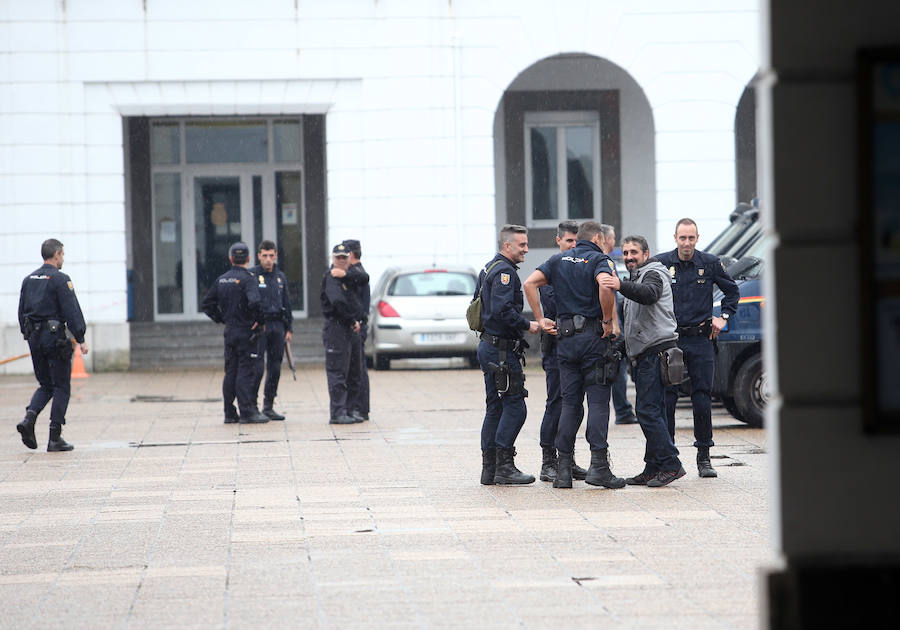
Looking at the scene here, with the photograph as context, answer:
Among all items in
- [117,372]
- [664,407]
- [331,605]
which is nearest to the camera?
[331,605]

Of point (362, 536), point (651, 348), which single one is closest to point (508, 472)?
point (651, 348)

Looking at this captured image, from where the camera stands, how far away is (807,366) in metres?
3.72

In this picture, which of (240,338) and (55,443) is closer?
(55,443)

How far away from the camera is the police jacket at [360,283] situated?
45.8 feet

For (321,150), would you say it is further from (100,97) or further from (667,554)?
(667,554)

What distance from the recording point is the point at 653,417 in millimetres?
9500

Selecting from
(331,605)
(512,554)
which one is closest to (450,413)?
(512,554)

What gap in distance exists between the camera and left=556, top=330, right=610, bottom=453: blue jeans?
927cm

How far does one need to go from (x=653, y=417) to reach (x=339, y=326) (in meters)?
5.21

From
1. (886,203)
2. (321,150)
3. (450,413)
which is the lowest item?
(450,413)

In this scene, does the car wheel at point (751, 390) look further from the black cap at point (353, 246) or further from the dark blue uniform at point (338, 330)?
the black cap at point (353, 246)

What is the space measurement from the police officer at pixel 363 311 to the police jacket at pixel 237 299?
39.5 inches

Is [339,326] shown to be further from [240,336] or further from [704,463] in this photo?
[704,463]

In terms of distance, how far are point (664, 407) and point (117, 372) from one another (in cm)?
1421
